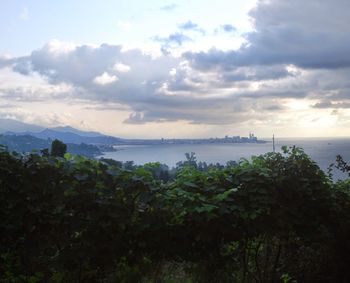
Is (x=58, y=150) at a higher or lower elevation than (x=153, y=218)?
higher

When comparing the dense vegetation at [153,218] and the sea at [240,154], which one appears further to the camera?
the sea at [240,154]

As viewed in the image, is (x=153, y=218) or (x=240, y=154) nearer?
(x=153, y=218)

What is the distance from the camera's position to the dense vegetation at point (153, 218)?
12.2ft

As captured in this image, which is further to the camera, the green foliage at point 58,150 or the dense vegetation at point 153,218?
the green foliage at point 58,150

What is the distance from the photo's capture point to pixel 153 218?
13.0 ft

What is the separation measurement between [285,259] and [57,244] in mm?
2889

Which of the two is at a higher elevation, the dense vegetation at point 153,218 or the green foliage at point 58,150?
the green foliage at point 58,150

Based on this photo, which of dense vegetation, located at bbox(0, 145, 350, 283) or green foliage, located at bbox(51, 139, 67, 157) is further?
green foliage, located at bbox(51, 139, 67, 157)

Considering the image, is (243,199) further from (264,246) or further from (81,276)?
(81,276)

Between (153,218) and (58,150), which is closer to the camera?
(153,218)

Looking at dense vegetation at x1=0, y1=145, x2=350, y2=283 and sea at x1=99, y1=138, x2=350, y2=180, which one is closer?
dense vegetation at x1=0, y1=145, x2=350, y2=283

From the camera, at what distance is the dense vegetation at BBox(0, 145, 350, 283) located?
3.72m

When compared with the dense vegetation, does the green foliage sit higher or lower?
higher

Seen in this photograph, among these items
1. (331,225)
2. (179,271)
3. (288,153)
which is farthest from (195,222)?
(331,225)
